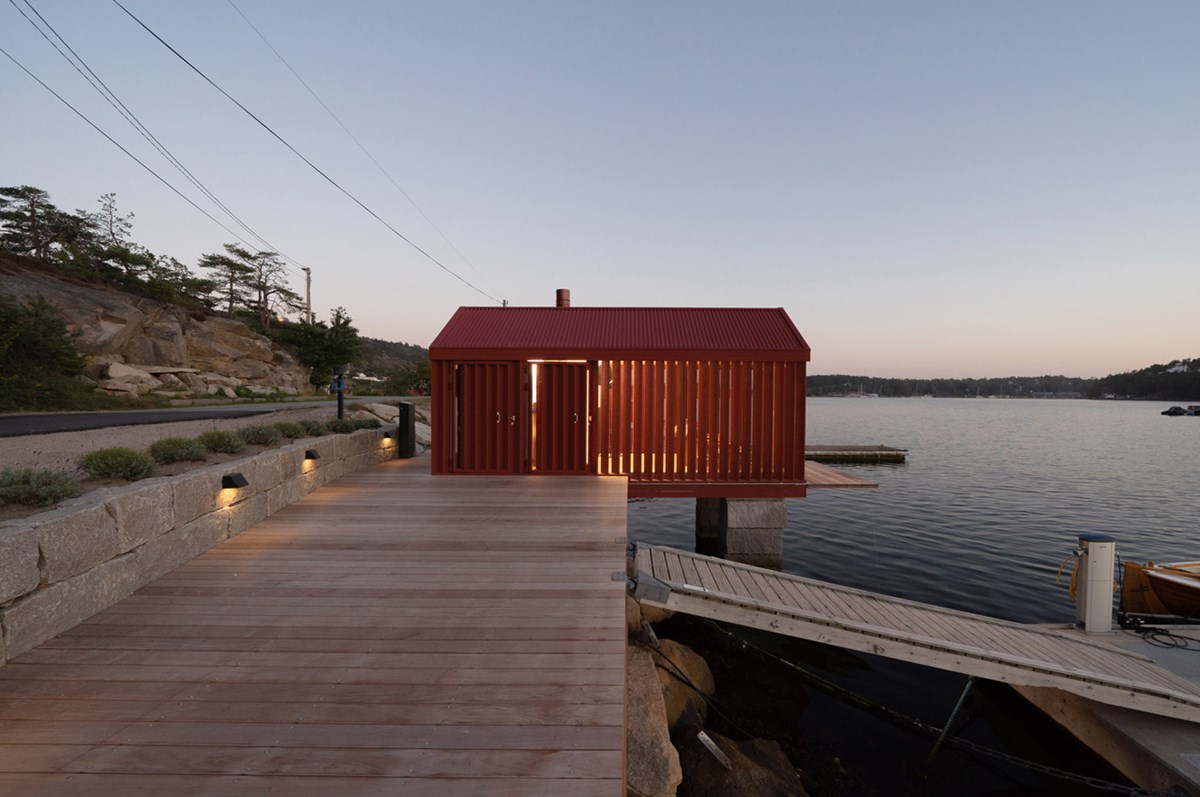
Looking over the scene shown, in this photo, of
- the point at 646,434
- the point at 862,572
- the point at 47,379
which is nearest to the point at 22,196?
the point at 47,379

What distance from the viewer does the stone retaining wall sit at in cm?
311

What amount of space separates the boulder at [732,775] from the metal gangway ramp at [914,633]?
1.22 meters

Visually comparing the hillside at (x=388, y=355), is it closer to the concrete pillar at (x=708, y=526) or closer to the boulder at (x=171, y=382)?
the boulder at (x=171, y=382)

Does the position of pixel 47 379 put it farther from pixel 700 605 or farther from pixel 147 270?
pixel 700 605

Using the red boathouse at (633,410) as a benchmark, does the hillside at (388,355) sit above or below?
above

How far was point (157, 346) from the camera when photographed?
2744cm

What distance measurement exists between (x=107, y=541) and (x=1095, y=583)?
11.6 m

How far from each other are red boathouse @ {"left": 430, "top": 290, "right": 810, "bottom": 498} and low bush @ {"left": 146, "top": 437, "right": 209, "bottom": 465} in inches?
129

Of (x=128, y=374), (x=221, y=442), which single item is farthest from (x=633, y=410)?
(x=128, y=374)

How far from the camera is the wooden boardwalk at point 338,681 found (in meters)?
2.23

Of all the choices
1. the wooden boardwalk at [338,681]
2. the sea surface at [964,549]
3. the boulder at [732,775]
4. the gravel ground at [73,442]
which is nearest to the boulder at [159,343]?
the gravel ground at [73,442]

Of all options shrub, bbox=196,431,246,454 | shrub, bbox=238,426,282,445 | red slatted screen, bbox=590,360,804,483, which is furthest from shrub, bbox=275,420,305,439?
red slatted screen, bbox=590,360,804,483

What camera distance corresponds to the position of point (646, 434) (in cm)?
873

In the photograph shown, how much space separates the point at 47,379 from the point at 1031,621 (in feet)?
95.5
